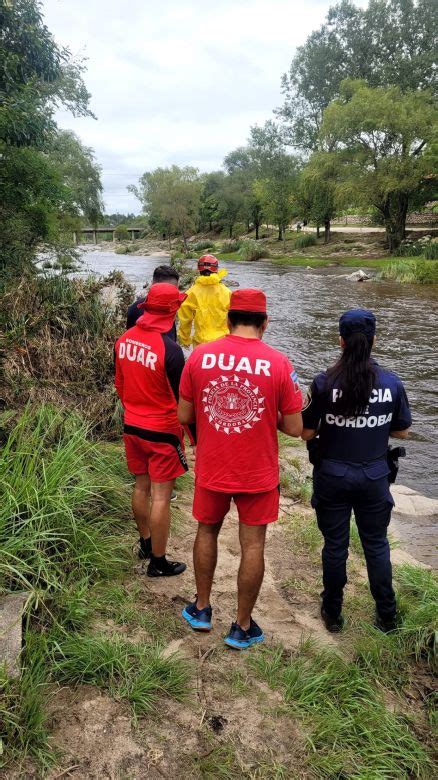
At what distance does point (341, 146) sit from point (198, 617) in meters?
35.7

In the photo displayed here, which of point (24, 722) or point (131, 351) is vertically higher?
point (131, 351)

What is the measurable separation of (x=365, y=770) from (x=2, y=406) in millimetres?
3810

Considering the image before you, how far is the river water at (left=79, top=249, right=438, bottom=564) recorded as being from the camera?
7.37 metres

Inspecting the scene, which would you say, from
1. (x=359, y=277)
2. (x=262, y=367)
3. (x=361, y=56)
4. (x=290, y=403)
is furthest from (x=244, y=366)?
(x=361, y=56)

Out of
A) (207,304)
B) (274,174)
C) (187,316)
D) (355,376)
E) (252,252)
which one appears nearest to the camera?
(355,376)

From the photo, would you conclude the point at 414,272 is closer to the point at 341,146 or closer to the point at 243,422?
the point at 341,146

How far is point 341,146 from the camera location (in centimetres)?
3344

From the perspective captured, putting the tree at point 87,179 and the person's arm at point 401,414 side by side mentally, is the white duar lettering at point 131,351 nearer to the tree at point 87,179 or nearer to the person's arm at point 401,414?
the person's arm at point 401,414

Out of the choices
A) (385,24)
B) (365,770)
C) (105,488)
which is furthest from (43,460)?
(385,24)

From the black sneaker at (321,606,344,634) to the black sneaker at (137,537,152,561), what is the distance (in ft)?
4.09

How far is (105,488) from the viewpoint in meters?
3.97

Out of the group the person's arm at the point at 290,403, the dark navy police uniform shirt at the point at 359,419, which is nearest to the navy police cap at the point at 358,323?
the dark navy police uniform shirt at the point at 359,419

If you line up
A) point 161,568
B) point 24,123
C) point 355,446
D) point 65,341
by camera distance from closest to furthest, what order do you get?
1. point 355,446
2. point 161,568
3. point 65,341
4. point 24,123

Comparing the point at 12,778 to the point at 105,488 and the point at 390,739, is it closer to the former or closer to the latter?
the point at 390,739
